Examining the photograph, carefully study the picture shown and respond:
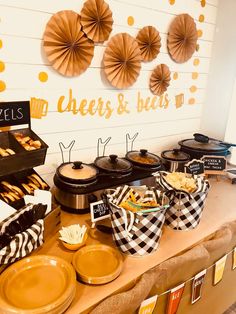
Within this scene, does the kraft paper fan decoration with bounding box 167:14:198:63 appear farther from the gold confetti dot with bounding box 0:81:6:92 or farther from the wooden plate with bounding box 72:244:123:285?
the wooden plate with bounding box 72:244:123:285

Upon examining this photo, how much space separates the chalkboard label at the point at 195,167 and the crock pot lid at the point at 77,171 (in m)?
0.64

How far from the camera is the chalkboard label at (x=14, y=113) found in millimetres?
1308

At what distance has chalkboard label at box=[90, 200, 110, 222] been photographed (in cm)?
132

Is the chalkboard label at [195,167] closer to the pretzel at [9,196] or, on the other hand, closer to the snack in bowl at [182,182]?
the snack in bowl at [182,182]

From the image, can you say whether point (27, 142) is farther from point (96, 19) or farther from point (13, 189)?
point (96, 19)

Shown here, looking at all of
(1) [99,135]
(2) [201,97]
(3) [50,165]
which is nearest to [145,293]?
(3) [50,165]

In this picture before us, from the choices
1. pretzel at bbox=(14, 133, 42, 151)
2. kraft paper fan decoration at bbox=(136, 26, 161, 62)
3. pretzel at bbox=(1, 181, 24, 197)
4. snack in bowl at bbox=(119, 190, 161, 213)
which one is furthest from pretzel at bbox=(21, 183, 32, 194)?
kraft paper fan decoration at bbox=(136, 26, 161, 62)

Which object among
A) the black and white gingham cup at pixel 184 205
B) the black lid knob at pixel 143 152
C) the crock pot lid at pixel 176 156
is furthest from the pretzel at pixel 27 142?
the crock pot lid at pixel 176 156

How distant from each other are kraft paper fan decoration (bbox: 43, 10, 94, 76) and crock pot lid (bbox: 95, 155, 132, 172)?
20.1 inches

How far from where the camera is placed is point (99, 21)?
5.10ft

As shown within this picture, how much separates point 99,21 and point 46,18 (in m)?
0.29

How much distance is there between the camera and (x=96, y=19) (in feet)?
5.07

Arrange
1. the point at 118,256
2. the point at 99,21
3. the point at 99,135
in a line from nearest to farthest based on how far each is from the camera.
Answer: the point at 118,256 < the point at 99,21 < the point at 99,135

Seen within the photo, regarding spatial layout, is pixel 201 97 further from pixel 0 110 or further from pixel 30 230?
pixel 30 230
